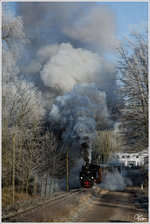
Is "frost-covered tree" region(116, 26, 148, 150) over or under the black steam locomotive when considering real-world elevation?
over

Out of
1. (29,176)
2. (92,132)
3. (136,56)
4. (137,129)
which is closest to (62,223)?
(137,129)

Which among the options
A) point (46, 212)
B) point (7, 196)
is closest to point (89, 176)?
point (7, 196)

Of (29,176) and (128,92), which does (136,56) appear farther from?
(29,176)

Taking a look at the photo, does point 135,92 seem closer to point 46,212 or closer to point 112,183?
point 46,212

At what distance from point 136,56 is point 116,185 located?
2040cm

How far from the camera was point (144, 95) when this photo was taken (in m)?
14.1

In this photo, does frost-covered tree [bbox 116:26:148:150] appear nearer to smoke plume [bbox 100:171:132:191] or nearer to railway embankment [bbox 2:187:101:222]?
railway embankment [bbox 2:187:101:222]

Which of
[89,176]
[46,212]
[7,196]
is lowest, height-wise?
[7,196]

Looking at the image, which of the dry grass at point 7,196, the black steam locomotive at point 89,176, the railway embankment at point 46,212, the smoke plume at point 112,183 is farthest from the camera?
the smoke plume at point 112,183

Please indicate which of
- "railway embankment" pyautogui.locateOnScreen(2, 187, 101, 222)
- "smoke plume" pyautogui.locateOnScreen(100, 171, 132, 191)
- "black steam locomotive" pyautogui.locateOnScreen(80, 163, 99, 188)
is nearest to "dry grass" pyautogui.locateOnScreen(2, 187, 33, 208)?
"railway embankment" pyautogui.locateOnScreen(2, 187, 101, 222)

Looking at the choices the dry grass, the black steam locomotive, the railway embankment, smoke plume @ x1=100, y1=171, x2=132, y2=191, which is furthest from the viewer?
smoke plume @ x1=100, y1=171, x2=132, y2=191

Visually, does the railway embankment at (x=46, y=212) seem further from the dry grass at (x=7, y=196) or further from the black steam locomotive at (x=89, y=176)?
the black steam locomotive at (x=89, y=176)

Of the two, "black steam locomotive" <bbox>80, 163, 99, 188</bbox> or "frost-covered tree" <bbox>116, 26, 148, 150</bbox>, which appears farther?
"black steam locomotive" <bbox>80, 163, 99, 188</bbox>

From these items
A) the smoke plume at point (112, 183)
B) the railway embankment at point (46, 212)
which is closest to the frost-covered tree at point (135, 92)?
the railway embankment at point (46, 212)
